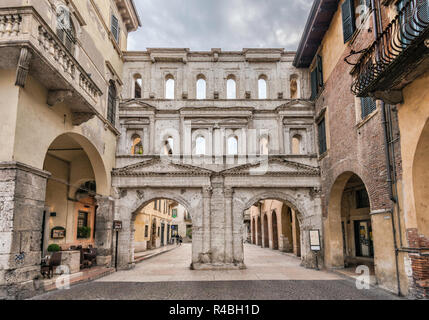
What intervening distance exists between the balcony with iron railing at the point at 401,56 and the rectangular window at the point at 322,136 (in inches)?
265

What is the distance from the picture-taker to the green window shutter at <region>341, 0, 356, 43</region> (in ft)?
41.3

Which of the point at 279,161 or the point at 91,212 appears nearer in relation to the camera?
the point at 279,161

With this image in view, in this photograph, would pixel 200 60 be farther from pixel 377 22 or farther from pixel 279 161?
pixel 377 22

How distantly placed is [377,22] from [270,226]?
21197mm

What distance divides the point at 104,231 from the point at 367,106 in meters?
12.9

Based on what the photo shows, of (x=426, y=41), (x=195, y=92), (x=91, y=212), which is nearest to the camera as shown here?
(x=426, y=41)

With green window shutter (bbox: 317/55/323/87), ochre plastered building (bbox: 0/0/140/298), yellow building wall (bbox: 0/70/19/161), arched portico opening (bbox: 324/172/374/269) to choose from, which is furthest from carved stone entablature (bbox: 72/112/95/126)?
green window shutter (bbox: 317/55/323/87)

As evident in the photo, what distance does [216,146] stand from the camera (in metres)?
17.4

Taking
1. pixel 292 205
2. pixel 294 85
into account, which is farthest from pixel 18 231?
pixel 294 85

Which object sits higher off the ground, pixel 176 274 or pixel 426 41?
pixel 426 41

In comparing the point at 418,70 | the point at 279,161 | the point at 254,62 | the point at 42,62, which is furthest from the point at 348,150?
the point at 42,62

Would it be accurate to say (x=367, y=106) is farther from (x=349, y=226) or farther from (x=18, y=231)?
(x=18, y=231)

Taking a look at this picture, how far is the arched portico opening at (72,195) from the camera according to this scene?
49.6 ft

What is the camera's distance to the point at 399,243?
30.6ft
